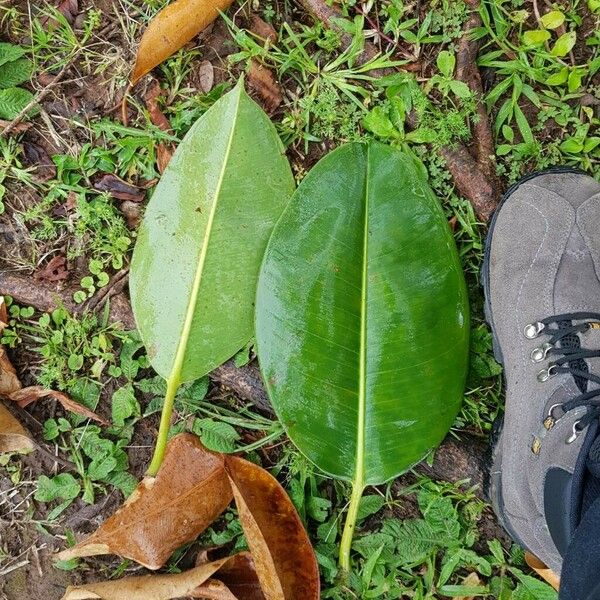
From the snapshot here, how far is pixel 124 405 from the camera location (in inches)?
70.6

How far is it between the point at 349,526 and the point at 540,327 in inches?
24.7

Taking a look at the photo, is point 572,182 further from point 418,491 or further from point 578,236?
point 418,491

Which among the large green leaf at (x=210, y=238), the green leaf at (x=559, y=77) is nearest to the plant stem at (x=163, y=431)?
the large green leaf at (x=210, y=238)

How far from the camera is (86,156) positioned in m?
1.81

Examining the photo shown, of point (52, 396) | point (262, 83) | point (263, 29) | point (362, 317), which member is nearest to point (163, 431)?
point (52, 396)

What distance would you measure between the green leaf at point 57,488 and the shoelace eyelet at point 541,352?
3.68 feet

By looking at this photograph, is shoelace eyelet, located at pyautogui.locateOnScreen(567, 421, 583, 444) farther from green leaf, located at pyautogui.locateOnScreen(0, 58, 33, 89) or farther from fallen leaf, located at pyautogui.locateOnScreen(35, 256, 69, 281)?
green leaf, located at pyautogui.locateOnScreen(0, 58, 33, 89)

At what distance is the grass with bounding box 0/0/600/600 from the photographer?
1.72 m

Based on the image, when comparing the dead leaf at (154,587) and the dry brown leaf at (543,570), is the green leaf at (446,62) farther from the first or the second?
the dead leaf at (154,587)

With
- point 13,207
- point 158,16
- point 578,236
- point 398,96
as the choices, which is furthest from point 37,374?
point 578,236

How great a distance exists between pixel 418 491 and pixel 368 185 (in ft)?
2.39

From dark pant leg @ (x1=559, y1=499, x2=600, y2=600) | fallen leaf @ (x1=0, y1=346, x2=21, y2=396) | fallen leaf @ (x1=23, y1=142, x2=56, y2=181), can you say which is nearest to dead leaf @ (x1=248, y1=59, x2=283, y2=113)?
fallen leaf @ (x1=23, y1=142, x2=56, y2=181)

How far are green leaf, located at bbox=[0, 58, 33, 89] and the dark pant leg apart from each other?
1.60 metres

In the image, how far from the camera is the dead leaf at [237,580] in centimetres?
168
